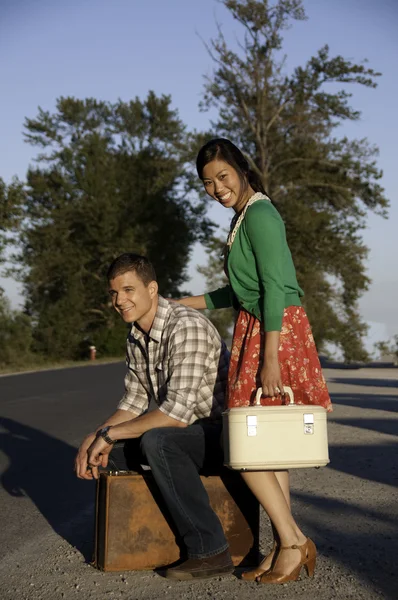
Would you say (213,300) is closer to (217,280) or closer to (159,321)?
(159,321)

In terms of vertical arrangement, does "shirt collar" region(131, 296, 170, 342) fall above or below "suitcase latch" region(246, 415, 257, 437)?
above

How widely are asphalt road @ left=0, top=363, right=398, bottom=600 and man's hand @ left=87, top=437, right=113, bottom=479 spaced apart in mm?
503

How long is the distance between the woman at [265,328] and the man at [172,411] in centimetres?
23

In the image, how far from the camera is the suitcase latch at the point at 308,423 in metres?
4.34

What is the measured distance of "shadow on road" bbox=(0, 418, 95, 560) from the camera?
19.9 ft

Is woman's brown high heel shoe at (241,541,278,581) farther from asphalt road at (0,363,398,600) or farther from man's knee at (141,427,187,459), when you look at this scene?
man's knee at (141,427,187,459)

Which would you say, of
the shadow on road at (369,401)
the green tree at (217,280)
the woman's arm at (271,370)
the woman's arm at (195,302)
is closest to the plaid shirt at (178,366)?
the woman's arm at (195,302)

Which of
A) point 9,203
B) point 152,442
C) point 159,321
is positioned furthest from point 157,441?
point 9,203

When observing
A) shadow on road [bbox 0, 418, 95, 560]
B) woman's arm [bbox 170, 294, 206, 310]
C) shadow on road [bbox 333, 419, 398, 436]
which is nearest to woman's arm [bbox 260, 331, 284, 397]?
woman's arm [bbox 170, 294, 206, 310]

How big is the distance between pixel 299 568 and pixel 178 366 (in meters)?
1.09

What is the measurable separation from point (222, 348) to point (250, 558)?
3.45 feet

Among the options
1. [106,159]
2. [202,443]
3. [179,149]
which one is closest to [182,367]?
[202,443]

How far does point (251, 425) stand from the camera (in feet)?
14.1

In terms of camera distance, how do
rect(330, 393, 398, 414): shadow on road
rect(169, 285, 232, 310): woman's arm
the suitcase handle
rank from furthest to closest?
rect(330, 393, 398, 414): shadow on road < rect(169, 285, 232, 310): woman's arm < the suitcase handle
